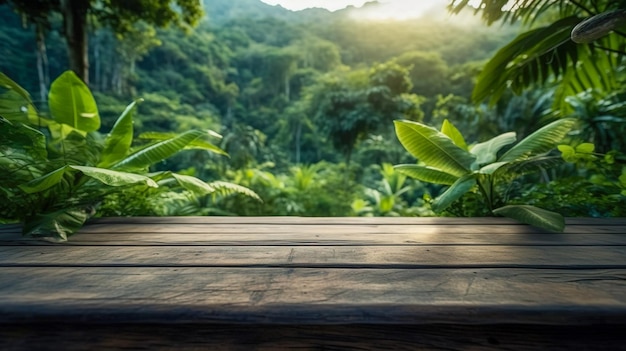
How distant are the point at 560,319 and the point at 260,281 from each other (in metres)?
0.46

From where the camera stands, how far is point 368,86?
11.7 metres

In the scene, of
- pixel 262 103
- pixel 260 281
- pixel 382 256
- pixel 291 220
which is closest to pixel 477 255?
pixel 382 256

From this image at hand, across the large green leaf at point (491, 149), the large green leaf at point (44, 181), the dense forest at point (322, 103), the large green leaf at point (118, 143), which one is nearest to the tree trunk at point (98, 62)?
the dense forest at point (322, 103)

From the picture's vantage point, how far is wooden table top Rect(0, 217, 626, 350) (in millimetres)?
486

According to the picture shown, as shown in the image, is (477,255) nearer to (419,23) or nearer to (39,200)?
(39,200)

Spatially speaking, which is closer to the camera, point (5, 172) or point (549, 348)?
point (549, 348)

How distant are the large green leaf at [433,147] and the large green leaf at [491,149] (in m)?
0.12

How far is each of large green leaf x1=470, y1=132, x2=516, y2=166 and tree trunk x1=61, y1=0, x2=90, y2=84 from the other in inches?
152

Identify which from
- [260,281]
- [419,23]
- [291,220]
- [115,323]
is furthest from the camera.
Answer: [419,23]

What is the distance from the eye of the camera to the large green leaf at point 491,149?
1.65 m

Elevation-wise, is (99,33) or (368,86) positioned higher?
(99,33)

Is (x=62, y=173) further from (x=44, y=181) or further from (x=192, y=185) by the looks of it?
(x=192, y=185)

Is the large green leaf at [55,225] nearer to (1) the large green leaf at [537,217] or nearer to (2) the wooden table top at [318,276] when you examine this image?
(2) the wooden table top at [318,276]

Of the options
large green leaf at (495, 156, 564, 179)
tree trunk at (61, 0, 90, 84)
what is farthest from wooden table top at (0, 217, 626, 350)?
tree trunk at (61, 0, 90, 84)
